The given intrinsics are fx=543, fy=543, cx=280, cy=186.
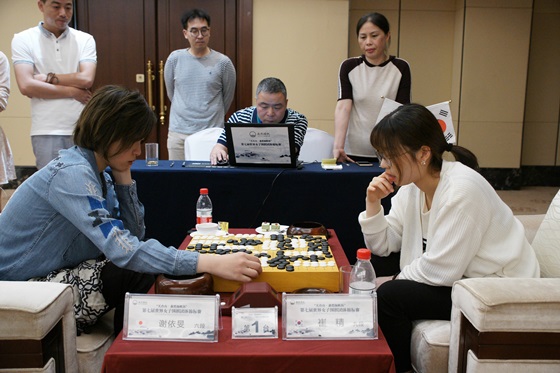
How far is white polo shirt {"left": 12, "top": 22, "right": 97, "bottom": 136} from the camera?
122 inches

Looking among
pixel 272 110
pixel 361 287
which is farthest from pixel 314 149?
pixel 361 287

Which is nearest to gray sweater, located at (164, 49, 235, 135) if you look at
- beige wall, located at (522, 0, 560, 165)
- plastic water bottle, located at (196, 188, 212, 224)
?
plastic water bottle, located at (196, 188, 212, 224)

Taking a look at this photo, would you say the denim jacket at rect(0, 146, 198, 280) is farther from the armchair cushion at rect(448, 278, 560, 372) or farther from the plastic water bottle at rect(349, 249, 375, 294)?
the armchair cushion at rect(448, 278, 560, 372)

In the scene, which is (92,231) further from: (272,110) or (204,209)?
(272,110)

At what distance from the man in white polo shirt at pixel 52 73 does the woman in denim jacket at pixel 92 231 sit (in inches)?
66.6

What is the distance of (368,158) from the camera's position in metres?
3.31

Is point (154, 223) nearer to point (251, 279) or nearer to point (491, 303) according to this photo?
point (251, 279)

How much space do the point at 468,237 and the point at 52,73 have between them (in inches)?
99.9

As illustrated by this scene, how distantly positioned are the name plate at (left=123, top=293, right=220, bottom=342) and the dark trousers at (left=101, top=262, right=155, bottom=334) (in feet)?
0.86

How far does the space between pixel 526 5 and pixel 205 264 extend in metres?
5.60

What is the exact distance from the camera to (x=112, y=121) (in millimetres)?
1543

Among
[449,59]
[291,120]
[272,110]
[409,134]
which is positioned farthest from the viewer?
[449,59]

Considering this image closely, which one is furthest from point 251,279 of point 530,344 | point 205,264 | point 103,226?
point 530,344

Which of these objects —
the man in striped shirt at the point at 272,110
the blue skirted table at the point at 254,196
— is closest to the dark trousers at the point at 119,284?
the blue skirted table at the point at 254,196
